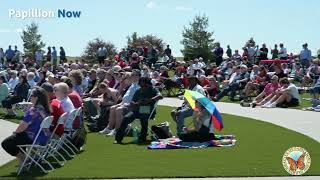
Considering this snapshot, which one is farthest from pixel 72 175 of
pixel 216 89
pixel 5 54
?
pixel 5 54

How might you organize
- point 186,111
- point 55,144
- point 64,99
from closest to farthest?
point 55,144, point 64,99, point 186,111

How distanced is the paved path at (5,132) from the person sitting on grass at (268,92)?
8548mm

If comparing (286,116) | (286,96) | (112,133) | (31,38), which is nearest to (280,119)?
(286,116)

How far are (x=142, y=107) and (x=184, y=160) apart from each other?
10.2 ft

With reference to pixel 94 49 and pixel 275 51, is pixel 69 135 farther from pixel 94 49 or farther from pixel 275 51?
pixel 94 49

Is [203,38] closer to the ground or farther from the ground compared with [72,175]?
farther from the ground

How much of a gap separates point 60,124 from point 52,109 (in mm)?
479

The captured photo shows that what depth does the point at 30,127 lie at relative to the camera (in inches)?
388

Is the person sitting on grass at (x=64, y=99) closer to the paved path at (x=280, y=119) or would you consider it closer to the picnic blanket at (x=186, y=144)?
the paved path at (x=280, y=119)

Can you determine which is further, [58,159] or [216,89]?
[216,89]

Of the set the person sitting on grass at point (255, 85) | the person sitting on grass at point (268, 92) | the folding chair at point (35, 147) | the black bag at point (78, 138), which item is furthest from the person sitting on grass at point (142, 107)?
the person sitting on grass at point (255, 85)

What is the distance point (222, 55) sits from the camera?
38219mm

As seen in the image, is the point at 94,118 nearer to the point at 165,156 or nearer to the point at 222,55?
the point at 165,156

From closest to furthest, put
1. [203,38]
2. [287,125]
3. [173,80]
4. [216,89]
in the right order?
[287,125] → [216,89] → [173,80] → [203,38]
